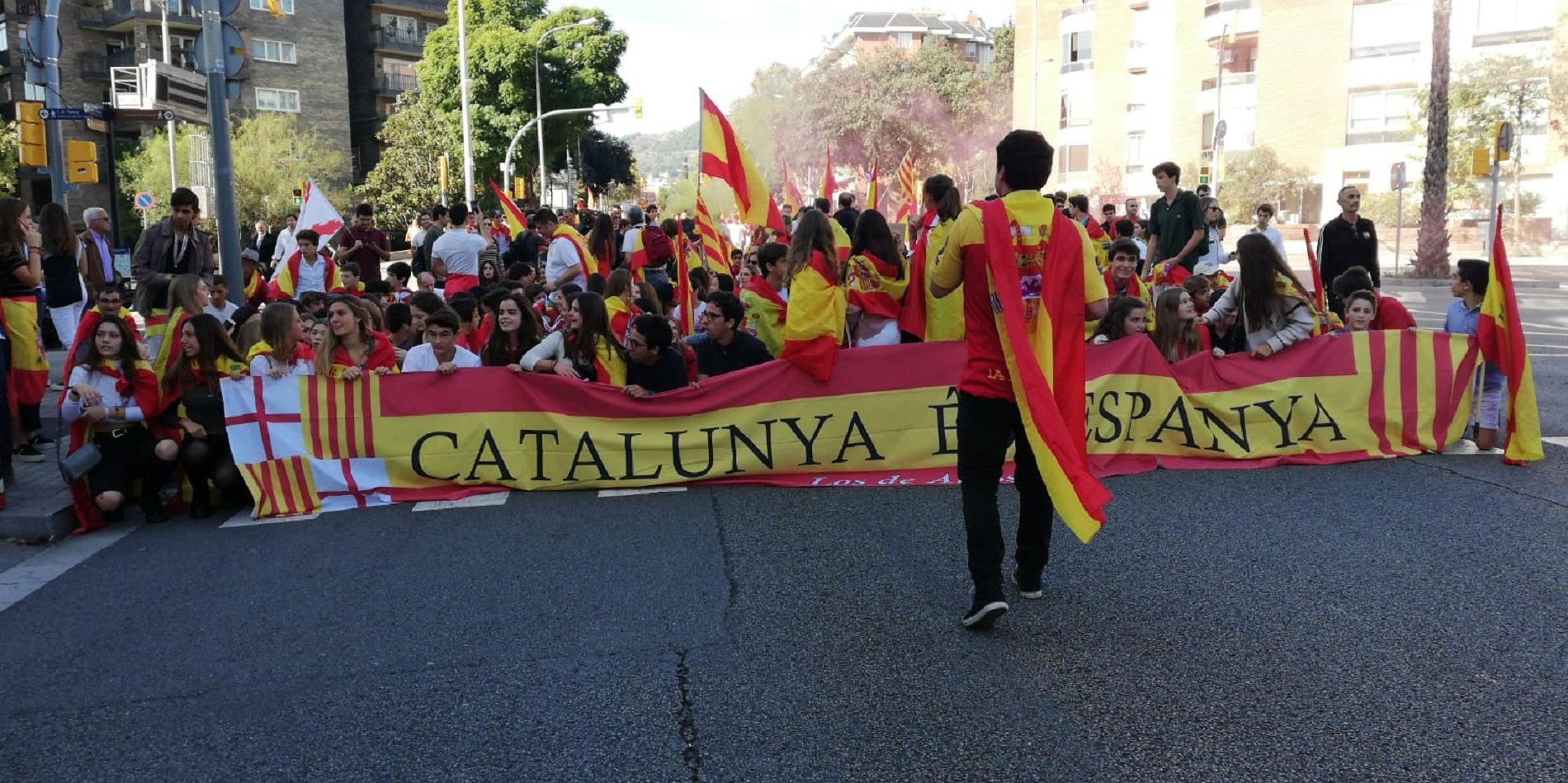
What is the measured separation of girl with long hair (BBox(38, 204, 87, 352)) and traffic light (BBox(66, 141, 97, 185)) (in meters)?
7.87

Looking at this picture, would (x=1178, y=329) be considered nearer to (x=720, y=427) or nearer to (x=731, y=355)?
(x=731, y=355)

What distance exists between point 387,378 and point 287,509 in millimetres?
952

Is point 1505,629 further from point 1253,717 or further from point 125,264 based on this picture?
point 125,264

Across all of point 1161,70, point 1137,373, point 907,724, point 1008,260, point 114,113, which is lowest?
point 907,724

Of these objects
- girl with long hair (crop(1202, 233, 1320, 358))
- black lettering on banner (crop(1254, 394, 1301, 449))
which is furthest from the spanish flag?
black lettering on banner (crop(1254, 394, 1301, 449))

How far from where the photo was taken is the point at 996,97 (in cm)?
7438

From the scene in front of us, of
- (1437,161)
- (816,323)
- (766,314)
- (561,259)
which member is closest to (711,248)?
(561,259)

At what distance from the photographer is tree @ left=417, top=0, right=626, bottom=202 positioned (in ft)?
165

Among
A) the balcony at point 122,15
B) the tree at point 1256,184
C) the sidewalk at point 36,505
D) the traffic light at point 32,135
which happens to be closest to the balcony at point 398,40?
the balcony at point 122,15

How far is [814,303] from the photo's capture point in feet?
25.5

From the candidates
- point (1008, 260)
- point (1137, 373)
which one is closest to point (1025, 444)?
point (1008, 260)

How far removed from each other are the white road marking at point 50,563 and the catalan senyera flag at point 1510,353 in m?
8.08

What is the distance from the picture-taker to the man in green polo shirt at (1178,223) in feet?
38.5

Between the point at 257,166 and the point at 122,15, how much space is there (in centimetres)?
1284
